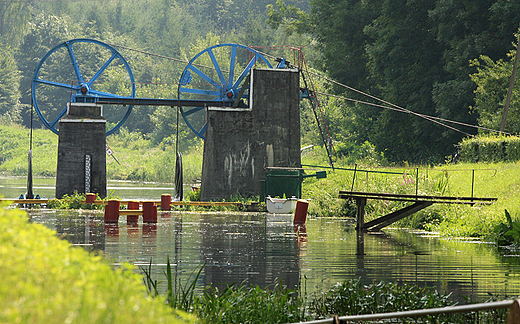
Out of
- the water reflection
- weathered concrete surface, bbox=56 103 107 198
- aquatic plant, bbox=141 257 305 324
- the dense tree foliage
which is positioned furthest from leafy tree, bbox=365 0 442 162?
aquatic plant, bbox=141 257 305 324

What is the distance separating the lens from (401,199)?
14.7 metres

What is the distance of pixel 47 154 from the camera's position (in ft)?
215

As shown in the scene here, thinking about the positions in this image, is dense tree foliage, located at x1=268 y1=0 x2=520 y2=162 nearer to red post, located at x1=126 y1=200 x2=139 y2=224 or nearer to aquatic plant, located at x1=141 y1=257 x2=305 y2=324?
red post, located at x1=126 y1=200 x2=139 y2=224

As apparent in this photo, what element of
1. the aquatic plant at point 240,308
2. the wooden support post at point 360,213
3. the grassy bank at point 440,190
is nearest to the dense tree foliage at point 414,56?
the grassy bank at point 440,190

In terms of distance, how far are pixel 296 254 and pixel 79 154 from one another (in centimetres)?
1610

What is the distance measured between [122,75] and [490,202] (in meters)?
A: 74.4

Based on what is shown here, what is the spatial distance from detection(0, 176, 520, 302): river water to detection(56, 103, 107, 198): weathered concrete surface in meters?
7.18

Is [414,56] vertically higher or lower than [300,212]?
higher

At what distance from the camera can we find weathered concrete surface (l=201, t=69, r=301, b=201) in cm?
2462

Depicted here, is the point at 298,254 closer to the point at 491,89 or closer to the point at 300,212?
the point at 300,212

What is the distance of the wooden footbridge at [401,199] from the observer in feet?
45.8

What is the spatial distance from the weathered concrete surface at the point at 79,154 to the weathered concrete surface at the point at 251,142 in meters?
4.39

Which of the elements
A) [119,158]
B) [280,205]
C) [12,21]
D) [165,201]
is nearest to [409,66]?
[280,205]

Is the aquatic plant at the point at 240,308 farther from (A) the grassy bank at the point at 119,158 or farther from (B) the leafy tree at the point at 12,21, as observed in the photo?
(B) the leafy tree at the point at 12,21
